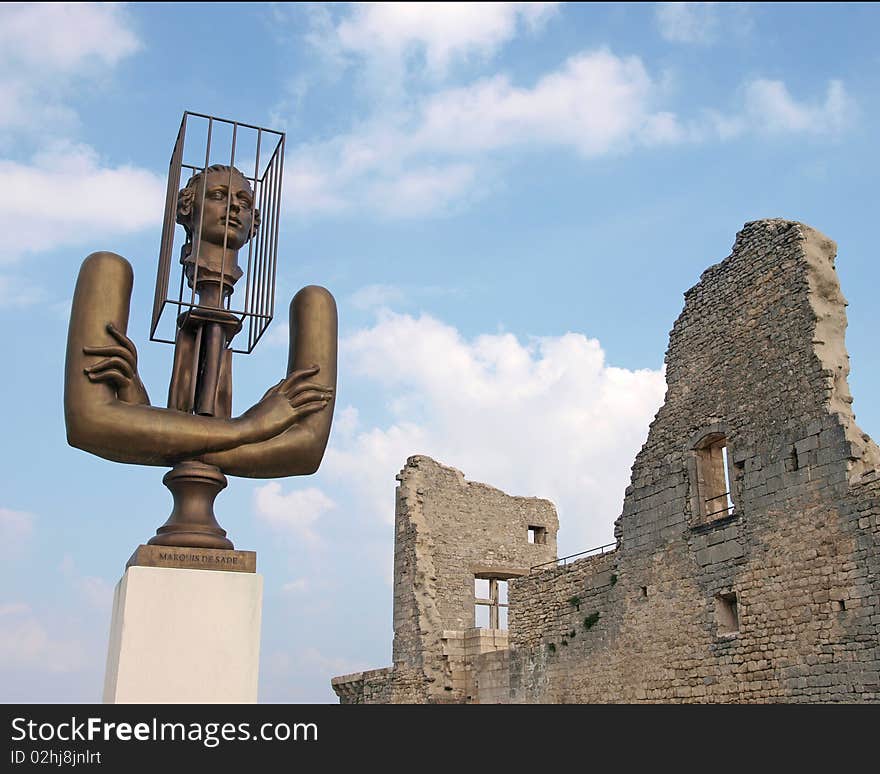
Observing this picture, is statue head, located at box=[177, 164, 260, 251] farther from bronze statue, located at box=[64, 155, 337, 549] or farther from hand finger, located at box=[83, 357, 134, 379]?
hand finger, located at box=[83, 357, 134, 379]

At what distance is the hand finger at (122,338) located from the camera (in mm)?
5195

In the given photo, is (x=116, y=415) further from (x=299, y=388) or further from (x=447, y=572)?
(x=447, y=572)

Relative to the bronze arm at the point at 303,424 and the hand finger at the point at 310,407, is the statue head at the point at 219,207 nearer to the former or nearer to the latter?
the bronze arm at the point at 303,424

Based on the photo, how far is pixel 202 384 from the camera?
5.62 m

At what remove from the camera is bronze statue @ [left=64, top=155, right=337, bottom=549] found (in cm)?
514

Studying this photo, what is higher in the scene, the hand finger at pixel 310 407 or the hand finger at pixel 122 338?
the hand finger at pixel 122 338

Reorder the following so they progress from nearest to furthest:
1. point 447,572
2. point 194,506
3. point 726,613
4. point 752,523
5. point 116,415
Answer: point 116,415
point 194,506
point 752,523
point 726,613
point 447,572

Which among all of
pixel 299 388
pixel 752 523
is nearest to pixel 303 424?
pixel 299 388

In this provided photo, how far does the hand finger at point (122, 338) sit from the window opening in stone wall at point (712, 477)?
9.04 meters

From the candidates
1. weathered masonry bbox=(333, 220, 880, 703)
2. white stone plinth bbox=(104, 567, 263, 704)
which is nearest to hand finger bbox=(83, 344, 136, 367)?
white stone plinth bbox=(104, 567, 263, 704)

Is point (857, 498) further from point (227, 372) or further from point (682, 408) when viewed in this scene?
point (227, 372)

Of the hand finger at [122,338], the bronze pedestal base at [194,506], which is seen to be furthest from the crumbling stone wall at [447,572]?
the hand finger at [122,338]

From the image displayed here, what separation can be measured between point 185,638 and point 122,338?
1.60 metres
